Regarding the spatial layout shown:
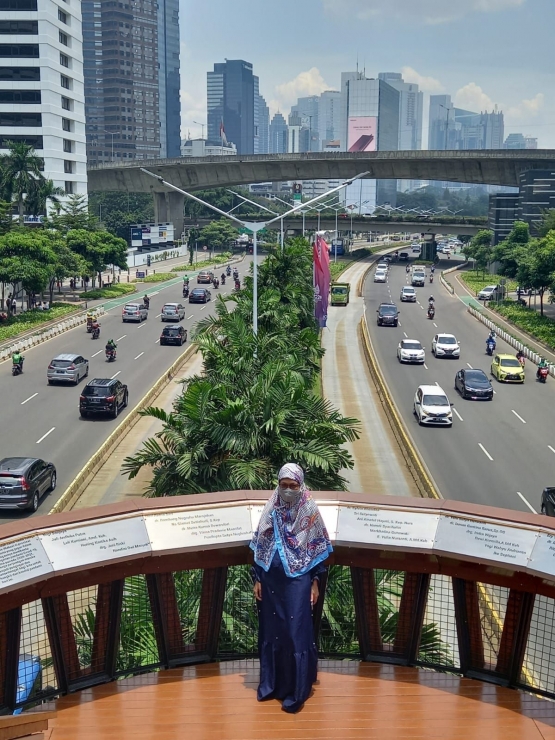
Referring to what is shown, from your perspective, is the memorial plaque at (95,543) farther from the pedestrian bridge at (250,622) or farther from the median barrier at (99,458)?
the median barrier at (99,458)

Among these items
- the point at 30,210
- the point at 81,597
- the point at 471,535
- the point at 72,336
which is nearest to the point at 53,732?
the point at 81,597

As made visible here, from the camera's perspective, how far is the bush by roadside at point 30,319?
49.2 metres

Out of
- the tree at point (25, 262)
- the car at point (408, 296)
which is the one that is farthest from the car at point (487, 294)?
the tree at point (25, 262)

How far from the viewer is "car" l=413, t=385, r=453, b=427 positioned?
1268 inches

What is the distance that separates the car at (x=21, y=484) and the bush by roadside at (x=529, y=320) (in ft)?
111

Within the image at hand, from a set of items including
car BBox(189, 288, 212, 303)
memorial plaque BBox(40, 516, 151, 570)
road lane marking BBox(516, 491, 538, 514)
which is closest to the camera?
memorial plaque BBox(40, 516, 151, 570)

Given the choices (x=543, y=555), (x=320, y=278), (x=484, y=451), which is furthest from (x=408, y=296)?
(x=543, y=555)

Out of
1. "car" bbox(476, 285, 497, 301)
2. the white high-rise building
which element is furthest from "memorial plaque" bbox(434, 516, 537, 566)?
the white high-rise building

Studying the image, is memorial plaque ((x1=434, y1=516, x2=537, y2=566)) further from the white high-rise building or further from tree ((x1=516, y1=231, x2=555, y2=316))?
the white high-rise building

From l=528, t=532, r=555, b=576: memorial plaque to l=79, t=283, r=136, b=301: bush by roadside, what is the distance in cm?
6345

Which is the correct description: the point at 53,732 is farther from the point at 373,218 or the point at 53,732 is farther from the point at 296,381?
the point at 373,218

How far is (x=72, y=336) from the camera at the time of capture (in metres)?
51.3

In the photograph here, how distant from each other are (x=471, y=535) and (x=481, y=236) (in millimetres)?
89184

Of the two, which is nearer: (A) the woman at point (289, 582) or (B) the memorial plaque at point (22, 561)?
(B) the memorial plaque at point (22, 561)
